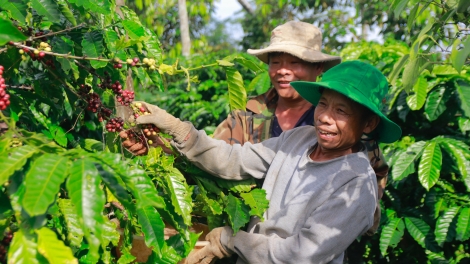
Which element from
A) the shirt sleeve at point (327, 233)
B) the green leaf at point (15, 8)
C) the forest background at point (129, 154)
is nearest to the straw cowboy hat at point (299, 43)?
the forest background at point (129, 154)

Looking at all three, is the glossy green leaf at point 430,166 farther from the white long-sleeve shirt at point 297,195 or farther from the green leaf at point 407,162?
the white long-sleeve shirt at point 297,195

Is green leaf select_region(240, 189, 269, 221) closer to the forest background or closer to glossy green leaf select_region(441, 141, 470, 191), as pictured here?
the forest background

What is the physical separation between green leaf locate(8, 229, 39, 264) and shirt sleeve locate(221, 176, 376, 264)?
914 mm

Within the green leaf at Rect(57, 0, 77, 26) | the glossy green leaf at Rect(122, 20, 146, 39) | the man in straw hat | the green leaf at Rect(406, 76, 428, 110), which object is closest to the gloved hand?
the man in straw hat

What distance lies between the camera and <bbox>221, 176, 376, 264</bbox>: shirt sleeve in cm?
180

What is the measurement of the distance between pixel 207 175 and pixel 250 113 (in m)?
0.57

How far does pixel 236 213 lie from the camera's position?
6.52ft

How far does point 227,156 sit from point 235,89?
33cm

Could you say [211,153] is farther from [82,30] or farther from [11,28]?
[11,28]

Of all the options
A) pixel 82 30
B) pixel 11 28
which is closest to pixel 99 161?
pixel 11 28

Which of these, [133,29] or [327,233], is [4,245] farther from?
[327,233]

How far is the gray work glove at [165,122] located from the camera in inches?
72.4

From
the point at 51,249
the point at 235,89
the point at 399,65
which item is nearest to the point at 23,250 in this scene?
the point at 51,249

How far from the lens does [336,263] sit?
1.97m
